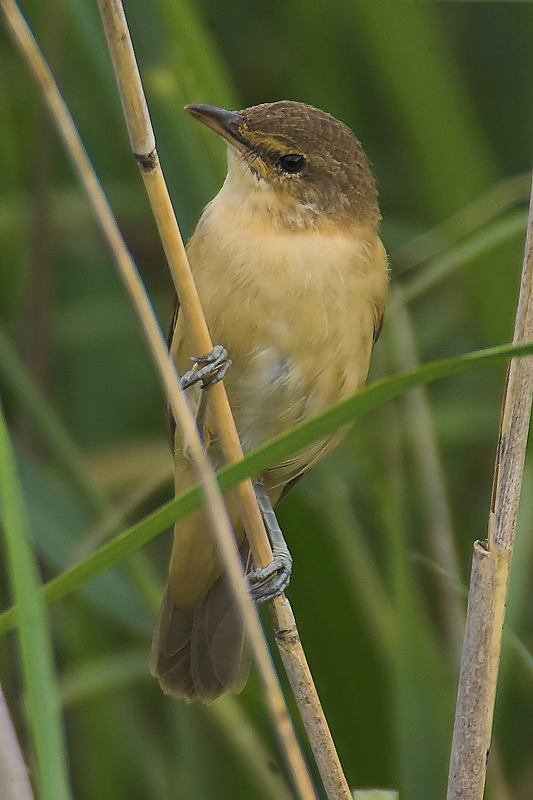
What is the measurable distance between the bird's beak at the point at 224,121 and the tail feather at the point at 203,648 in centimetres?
86

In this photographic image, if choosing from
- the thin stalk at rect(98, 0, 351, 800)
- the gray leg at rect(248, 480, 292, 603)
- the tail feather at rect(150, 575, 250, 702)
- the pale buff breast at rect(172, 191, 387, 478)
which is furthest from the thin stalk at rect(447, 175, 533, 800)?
the tail feather at rect(150, 575, 250, 702)

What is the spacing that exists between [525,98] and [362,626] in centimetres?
→ 138

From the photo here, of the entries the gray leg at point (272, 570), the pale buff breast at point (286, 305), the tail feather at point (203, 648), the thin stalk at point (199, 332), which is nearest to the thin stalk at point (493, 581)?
the thin stalk at point (199, 332)

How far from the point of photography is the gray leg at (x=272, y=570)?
1.58 m

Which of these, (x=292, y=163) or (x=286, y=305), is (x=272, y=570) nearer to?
(x=286, y=305)

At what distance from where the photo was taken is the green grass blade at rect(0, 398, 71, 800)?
2.97 ft

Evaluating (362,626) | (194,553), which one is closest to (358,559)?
(362,626)

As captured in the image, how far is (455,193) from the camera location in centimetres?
231

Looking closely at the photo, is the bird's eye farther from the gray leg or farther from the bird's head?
the gray leg

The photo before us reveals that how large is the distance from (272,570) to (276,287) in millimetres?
516

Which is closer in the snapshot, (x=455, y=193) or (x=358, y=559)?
(x=358, y=559)

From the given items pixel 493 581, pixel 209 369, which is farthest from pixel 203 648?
pixel 493 581

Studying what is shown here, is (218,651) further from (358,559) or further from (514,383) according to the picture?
(514,383)

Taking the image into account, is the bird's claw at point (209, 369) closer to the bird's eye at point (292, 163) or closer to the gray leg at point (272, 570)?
the gray leg at point (272, 570)
